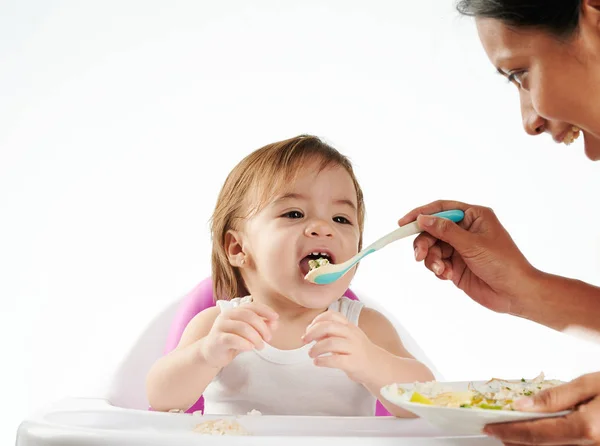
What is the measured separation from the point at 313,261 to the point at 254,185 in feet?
0.73

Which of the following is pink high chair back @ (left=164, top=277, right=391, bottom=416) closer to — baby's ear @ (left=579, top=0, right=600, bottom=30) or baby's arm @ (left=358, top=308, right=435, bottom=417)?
baby's arm @ (left=358, top=308, right=435, bottom=417)

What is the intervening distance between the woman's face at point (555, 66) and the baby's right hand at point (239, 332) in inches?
19.6

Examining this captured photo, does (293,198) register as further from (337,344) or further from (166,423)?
(166,423)

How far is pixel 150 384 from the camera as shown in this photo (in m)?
1.27

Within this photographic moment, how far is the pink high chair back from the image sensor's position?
1449mm

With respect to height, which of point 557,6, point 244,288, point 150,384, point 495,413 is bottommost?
point 495,413

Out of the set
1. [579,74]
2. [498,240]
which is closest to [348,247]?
[498,240]

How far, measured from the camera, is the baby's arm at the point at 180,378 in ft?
3.91

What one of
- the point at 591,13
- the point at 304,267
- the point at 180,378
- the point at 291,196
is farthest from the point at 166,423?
the point at 591,13

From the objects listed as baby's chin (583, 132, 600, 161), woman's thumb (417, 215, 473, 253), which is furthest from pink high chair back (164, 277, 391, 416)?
baby's chin (583, 132, 600, 161)

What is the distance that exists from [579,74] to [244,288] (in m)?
0.80

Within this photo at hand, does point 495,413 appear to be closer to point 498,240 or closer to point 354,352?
point 354,352

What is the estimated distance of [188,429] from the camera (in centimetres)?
104

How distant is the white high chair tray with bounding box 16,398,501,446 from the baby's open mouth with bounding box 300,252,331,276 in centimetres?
30
